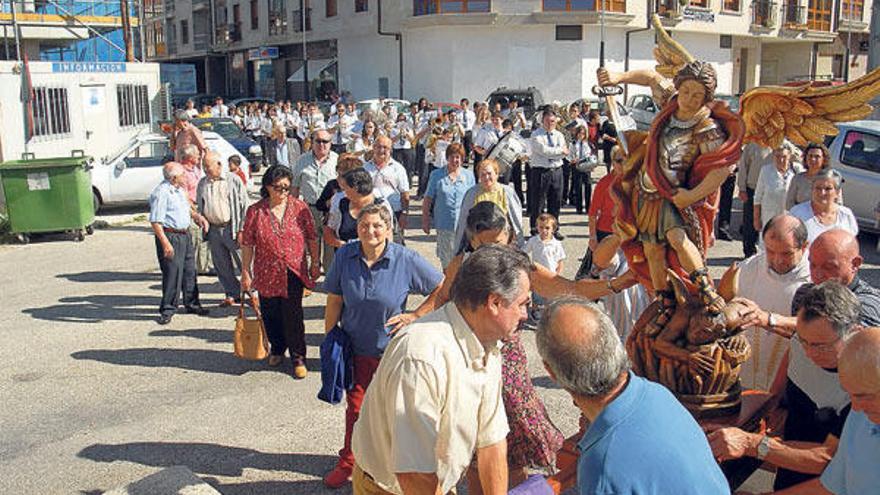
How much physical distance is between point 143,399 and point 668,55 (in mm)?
4820

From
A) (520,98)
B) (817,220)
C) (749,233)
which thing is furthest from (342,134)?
(817,220)

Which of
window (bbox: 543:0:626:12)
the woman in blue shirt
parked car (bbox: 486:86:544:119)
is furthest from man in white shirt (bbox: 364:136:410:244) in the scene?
window (bbox: 543:0:626:12)

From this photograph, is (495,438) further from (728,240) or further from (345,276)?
(728,240)

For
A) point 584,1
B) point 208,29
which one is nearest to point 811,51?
point 584,1

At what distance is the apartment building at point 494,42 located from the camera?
112ft

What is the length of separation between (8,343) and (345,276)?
492cm

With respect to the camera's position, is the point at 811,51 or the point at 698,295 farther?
the point at 811,51

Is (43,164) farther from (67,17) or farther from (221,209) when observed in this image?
(67,17)

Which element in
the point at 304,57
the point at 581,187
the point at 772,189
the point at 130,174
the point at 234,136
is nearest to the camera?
the point at 772,189

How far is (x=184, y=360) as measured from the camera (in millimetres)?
7688

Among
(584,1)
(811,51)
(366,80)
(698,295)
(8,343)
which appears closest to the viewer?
(698,295)

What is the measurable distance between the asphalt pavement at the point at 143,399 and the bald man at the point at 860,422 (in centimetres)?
314

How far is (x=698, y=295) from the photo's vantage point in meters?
4.17

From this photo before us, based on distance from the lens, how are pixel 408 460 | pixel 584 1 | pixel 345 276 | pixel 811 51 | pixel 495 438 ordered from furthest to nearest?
pixel 811 51, pixel 584 1, pixel 345 276, pixel 495 438, pixel 408 460
